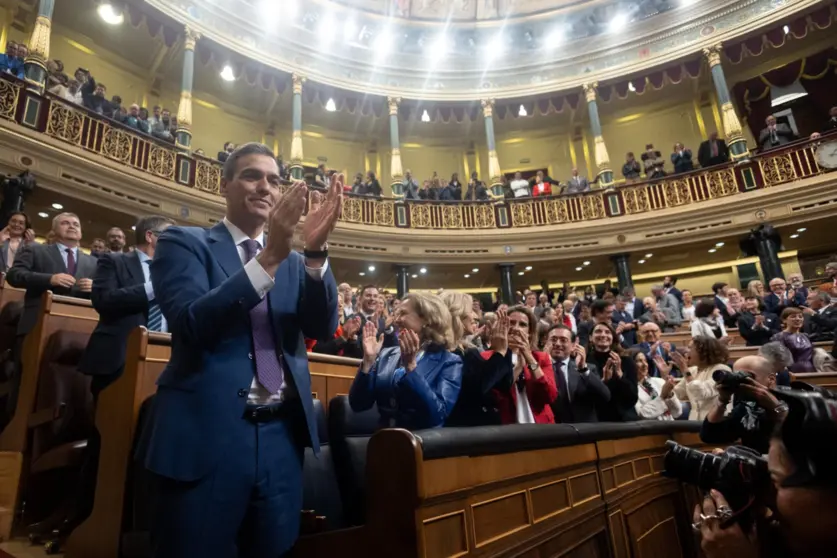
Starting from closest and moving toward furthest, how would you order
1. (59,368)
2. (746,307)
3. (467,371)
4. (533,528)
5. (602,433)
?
(533,528)
(602,433)
(467,371)
(59,368)
(746,307)

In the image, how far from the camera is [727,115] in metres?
10.0

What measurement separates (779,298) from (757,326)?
1.18m

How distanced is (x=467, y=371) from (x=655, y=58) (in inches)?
453

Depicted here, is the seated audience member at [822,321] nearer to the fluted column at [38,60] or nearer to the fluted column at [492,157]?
the fluted column at [492,157]

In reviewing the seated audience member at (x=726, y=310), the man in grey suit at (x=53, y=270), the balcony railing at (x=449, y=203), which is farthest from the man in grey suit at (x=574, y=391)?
the balcony railing at (x=449, y=203)

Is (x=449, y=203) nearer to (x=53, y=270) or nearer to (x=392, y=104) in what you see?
(x=392, y=104)

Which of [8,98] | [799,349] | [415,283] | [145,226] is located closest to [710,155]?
[415,283]

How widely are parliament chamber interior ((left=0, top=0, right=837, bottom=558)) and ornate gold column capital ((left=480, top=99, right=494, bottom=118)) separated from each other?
0.07 metres

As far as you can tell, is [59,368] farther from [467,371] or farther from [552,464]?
[552,464]

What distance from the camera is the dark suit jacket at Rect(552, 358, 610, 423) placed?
2.57m

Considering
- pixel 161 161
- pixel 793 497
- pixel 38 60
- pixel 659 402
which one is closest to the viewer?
pixel 793 497

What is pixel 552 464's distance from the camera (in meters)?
1.40

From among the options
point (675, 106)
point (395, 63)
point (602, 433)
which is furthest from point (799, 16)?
point (602, 433)

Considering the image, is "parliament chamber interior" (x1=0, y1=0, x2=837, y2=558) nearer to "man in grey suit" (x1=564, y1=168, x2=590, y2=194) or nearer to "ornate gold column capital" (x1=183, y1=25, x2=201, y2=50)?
"ornate gold column capital" (x1=183, y1=25, x2=201, y2=50)
